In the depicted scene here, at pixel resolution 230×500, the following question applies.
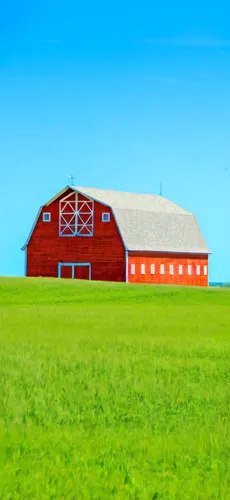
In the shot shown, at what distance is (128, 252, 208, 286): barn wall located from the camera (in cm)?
6856

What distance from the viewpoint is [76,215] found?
70.2 m

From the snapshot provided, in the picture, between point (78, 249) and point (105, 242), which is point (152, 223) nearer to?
point (105, 242)

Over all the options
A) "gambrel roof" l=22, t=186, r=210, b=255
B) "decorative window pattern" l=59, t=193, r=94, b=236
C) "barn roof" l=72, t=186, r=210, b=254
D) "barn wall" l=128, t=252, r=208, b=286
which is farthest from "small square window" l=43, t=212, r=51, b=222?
"barn wall" l=128, t=252, r=208, b=286

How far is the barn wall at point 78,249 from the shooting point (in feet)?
223

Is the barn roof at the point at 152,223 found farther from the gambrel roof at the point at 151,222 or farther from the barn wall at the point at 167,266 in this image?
the barn wall at the point at 167,266

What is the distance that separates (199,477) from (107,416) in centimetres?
320

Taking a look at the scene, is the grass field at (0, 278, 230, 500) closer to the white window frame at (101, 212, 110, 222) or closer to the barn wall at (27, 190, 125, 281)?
the barn wall at (27, 190, 125, 281)

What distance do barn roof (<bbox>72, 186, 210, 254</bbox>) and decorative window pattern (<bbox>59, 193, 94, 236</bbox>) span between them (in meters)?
0.72

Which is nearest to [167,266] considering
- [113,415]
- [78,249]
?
[78,249]

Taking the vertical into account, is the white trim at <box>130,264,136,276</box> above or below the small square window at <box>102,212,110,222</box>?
below

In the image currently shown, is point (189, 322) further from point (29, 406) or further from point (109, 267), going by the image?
point (109, 267)

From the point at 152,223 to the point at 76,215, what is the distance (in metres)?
6.79

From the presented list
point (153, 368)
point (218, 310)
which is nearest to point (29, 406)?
point (153, 368)

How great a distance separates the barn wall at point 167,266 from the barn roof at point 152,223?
0.51 meters
